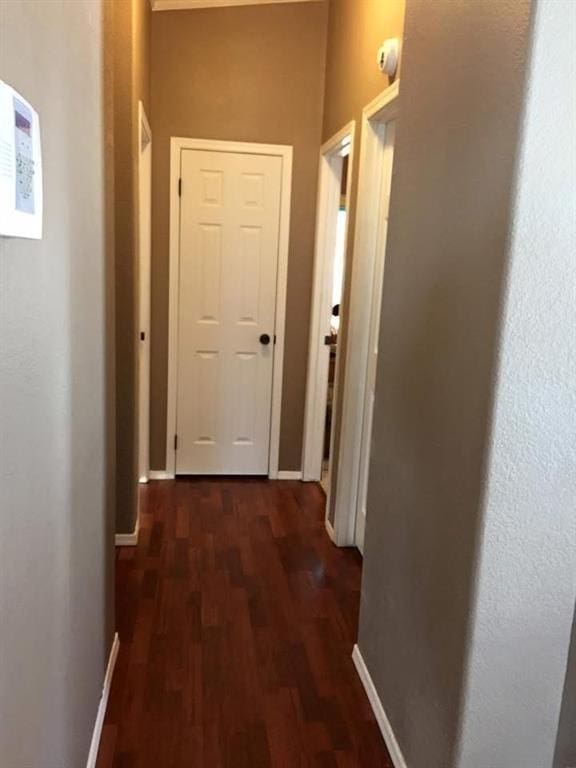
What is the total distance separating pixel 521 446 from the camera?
1.34 meters

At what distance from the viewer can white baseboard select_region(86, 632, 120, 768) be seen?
5.77 ft

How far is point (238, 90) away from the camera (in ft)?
12.2

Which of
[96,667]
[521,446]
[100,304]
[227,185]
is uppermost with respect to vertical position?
[227,185]

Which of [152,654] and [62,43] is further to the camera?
[152,654]

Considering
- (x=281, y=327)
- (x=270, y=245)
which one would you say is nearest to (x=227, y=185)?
(x=270, y=245)

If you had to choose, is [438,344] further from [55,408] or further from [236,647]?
[236,647]

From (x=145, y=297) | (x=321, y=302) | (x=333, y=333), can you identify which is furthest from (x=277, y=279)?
(x=333, y=333)

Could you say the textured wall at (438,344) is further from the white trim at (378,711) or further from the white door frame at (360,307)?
the white door frame at (360,307)

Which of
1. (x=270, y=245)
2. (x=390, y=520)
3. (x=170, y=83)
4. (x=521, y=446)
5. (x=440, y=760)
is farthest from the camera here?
(x=270, y=245)

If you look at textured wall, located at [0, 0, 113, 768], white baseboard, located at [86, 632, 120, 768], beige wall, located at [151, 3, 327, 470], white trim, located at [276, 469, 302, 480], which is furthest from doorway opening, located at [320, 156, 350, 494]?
textured wall, located at [0, 0, 113, 768]

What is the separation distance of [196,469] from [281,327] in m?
1.06

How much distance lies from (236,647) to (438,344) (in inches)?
55.6

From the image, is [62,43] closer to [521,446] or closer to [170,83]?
[521,446]

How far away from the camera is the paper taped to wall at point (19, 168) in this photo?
2.63 ft
